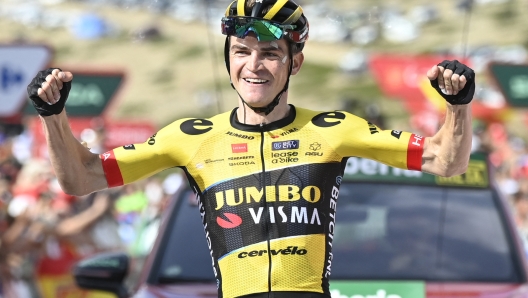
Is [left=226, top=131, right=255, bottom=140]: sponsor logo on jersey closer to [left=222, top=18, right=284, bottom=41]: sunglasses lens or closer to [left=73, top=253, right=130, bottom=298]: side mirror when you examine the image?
[left=222, top=18, right=284, bottom=41]: sunglasses lens

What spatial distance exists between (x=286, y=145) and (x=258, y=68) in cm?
30

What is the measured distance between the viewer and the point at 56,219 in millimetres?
9711

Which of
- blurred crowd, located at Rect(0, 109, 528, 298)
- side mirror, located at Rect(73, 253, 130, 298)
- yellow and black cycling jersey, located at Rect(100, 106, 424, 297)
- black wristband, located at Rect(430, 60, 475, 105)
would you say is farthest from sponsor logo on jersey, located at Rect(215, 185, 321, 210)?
blurred crowd, located at Rect(0, 109, 528, 298)

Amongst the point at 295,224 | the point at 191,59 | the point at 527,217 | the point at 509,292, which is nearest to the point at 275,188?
the point at 295,224

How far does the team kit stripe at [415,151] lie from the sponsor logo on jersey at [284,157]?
40cm

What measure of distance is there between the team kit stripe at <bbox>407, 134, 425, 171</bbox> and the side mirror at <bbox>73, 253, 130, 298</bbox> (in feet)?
6.37

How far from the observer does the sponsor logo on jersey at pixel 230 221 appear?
12.4 feet

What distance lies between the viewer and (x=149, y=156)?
388cm

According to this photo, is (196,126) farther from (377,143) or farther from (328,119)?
(377,143)

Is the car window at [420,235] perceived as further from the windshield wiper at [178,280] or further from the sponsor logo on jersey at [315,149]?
the sponsor logo on jersey at [315,149]

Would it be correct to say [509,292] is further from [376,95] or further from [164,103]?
[164,103]

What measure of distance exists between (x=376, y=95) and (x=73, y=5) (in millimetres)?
30298

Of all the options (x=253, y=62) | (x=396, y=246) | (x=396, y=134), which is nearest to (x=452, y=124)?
(x=396, y=134)

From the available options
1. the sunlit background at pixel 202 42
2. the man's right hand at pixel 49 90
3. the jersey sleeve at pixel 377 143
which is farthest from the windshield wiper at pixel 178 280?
the sunlit background at pixel 202 42
